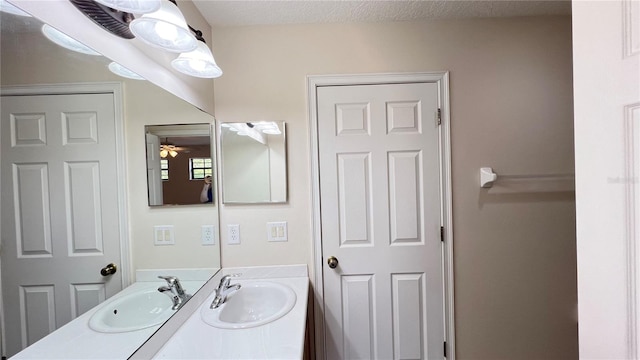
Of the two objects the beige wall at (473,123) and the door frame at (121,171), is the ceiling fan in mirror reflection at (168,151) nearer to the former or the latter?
the door frame at (121,171)

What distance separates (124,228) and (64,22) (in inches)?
23.9

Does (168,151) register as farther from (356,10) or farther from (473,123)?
(473,123)

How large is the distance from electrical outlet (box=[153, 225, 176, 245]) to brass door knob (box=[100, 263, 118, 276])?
226 mm

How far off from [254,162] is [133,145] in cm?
67

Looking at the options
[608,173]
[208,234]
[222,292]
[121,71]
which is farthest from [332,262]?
[121,71]

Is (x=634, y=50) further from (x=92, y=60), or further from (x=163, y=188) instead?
(x=163, y=188)

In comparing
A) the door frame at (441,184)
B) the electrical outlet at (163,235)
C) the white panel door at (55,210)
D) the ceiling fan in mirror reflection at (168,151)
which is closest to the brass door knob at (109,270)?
the white panel door at (55,210)

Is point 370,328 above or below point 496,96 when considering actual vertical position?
below

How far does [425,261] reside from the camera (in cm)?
147

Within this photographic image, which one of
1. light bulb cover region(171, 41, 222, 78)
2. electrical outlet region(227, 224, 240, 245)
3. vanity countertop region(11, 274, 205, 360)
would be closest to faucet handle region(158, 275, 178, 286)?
vanity countertop region(11, 274, 205, 360)

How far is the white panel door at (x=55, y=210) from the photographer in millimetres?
503

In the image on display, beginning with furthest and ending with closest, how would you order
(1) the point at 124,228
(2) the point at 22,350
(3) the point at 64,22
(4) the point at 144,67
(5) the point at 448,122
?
(5) the point at 448,122 → (4) the point at 144,67 → (1) the point at 124,228 → (3) the point at 64,22 → (2) the point at 22,350

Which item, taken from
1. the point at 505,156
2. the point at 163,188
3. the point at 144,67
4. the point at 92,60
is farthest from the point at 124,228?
the point at 505,156

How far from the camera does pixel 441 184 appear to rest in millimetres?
1455
